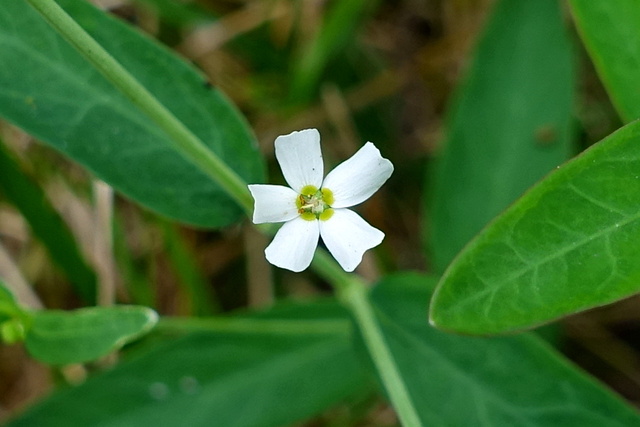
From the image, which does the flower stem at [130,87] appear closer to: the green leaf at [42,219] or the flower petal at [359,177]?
the flower petal at [359,177]

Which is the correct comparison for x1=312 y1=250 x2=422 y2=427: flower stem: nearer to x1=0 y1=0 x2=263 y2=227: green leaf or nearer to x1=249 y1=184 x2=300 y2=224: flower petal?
x1=0 y1=0 x2=263 y2=227: green leaf

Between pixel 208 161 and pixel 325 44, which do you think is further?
pixel 325 44

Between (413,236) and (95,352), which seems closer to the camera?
(95,352)

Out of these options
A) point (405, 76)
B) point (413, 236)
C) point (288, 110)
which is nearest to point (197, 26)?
point (288, 110)

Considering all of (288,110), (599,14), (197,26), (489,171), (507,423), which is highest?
(197,26)

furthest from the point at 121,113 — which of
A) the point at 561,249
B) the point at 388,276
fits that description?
the point at 561,249

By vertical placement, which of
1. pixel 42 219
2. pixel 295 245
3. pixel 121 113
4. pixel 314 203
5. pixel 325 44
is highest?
pixel 325 44

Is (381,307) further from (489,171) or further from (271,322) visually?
(489,171)

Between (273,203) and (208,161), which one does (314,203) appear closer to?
(273,203)
